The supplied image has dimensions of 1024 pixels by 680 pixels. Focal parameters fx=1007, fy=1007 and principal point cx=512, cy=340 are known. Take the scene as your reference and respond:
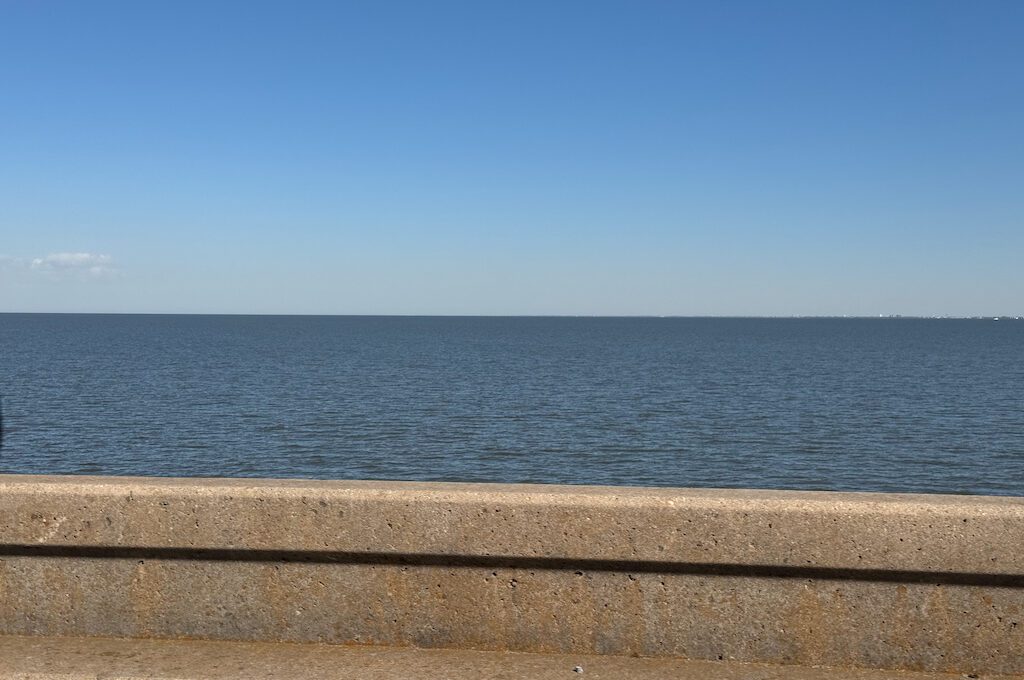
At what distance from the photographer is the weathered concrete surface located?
3.43 m

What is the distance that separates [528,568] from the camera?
3.62 meters

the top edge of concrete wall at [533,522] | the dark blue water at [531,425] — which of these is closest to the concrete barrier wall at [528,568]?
the top edge of concrete wall at [533,522]

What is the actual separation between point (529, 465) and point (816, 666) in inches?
941

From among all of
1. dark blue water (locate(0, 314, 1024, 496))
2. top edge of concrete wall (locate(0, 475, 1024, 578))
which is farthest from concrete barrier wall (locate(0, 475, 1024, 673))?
dark blue water (locate(0, 314, 1024, 496))

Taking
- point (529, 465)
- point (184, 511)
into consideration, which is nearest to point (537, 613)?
point (184, 511)

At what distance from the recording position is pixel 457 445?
3141cm

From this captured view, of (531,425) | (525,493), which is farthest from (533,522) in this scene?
(531,425)

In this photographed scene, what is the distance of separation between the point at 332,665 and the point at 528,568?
76 cm

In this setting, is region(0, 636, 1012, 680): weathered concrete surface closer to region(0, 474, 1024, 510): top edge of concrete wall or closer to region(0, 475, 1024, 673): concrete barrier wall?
region(0, 475, 1024, 673): concrete barrier wall

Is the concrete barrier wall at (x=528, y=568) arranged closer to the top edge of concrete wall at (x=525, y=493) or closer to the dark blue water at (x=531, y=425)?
the top edge of concrete wall at (x=525, y=493)

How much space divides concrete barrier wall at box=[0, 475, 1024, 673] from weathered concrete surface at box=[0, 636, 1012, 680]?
0.17 ft

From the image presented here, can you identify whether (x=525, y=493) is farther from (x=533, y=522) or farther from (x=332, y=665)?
(x=332, y=665)

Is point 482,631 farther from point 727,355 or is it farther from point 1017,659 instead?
point 727,355

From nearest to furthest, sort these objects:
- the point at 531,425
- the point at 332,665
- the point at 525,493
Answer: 1. the point at 332,665
2. the point at 525,493
3. the point at 531,425
